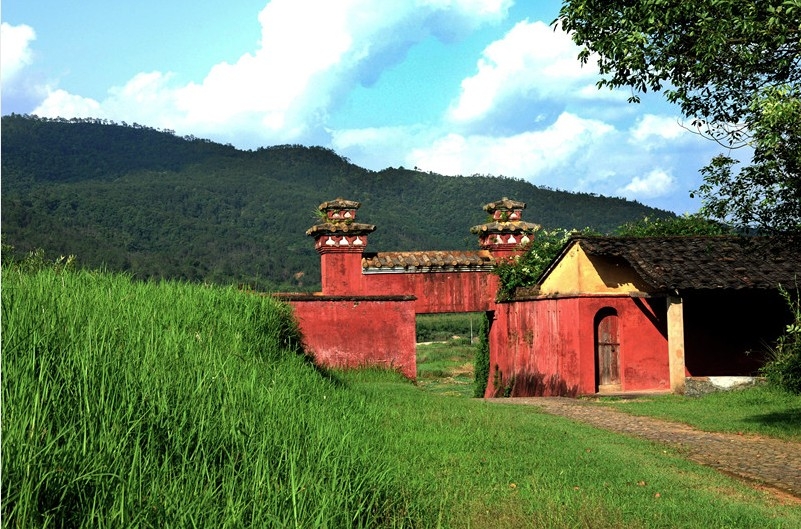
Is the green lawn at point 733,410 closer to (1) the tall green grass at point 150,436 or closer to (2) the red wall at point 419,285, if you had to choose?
(2) the red wall at point 419,285

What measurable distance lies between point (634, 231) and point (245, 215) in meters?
73.7

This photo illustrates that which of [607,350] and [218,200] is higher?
[218,200]

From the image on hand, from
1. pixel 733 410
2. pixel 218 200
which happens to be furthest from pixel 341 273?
pixel 218 200

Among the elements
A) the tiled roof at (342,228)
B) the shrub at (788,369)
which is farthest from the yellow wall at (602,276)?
the tiled roof at (342,228)

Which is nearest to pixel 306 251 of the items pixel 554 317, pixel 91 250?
pixel 91 250

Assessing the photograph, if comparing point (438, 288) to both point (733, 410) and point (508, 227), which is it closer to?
point (508, 227)

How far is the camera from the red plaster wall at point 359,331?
78.2 ft

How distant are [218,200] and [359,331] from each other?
8082cm

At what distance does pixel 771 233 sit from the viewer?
44.0 ft

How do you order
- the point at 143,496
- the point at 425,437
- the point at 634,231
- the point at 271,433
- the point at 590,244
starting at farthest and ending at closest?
the point at 634,231 → the point at 590,244 → the point at 425,437 → the point at 271,433 → the point at 143,496

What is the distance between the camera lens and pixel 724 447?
1255cm

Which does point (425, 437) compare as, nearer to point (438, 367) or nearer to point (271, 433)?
point (271, 433)

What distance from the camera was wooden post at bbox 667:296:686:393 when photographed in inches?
813

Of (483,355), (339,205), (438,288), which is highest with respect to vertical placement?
(339,205)
